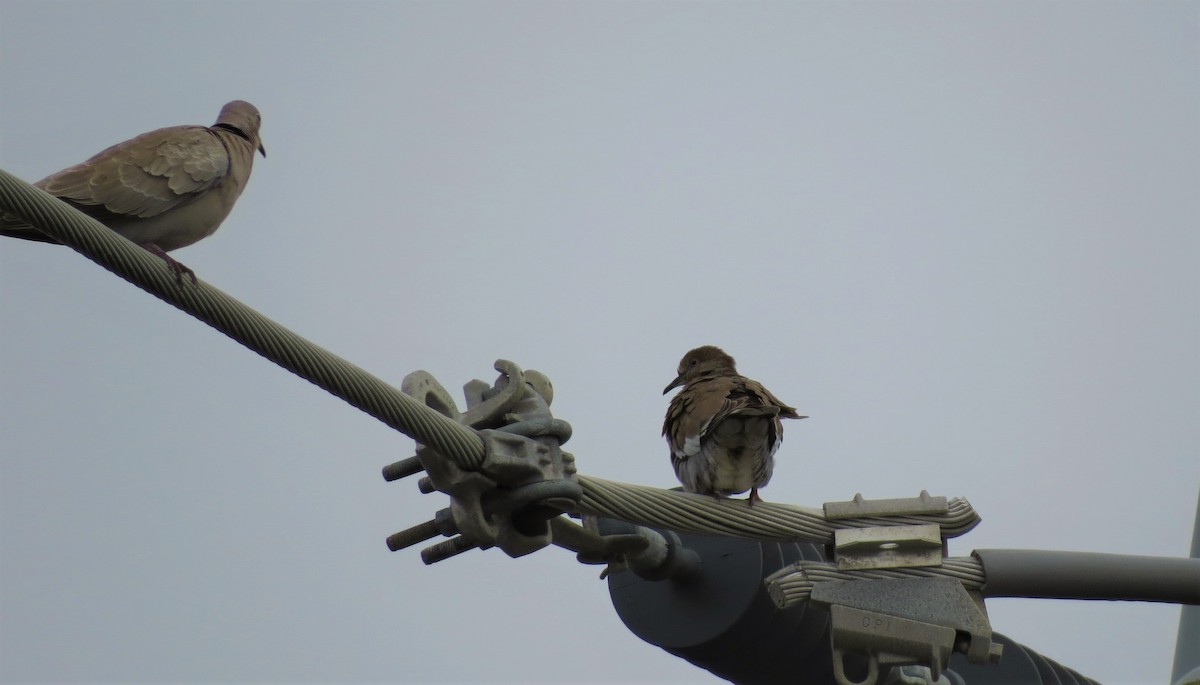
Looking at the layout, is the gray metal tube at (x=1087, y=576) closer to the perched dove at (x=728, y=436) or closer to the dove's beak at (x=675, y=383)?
the perched dove at (x=728, y=436)

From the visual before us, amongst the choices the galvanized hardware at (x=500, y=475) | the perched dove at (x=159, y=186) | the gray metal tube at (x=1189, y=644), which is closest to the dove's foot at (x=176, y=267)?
the perched dove at (x=159, y=186)

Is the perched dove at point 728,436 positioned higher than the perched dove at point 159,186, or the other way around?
the perched dove at point 159,186

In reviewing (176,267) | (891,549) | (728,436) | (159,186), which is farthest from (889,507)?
(159,186)

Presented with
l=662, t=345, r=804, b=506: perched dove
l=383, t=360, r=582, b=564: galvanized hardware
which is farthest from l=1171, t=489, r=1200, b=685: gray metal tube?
l=383, t=360, r=582, b=564: galvanized hardware

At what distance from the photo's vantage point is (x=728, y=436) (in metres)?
5.73

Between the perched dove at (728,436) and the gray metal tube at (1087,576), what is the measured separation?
1463mm

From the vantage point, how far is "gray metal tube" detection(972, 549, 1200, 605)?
4.33 m

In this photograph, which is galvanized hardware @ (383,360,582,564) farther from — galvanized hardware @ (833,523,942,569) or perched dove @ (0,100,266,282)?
perched dove @ (0,100,266,282)

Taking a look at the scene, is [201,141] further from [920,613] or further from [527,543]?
[920,613]

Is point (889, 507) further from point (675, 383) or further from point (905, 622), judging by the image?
point (675, 383)

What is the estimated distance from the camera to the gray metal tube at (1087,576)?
4.33 m

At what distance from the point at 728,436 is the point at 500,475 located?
77.1 inches

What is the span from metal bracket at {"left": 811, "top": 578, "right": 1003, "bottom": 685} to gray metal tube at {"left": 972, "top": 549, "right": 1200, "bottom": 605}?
0.52ft

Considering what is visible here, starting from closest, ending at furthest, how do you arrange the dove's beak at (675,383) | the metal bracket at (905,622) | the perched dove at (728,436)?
the metal bracket at (905,622) < the perched dove at (728,436) < the dove's beak at (675,383)
